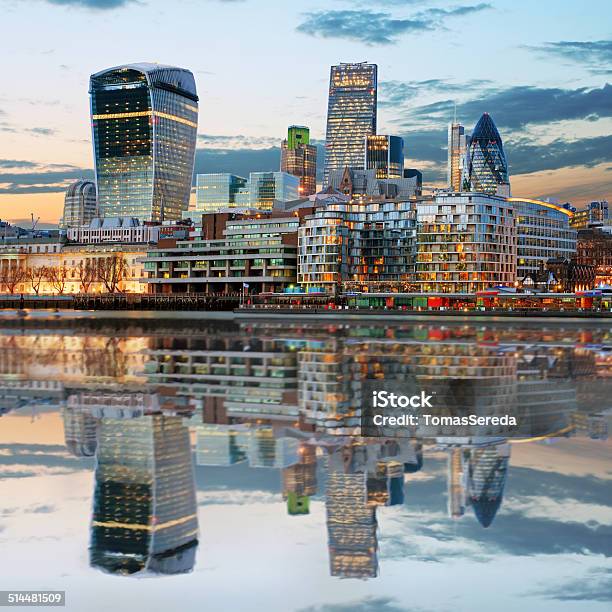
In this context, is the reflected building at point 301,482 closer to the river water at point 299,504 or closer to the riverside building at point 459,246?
the river water at point 299,504

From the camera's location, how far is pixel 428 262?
652ft

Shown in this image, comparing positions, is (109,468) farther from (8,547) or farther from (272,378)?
(272,378)

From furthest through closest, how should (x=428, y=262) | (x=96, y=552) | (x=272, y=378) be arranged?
1. (x=428, y=262)
2. (x=272, y=378)
3. (x=96, y=552)

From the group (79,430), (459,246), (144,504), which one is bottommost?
(79,430)

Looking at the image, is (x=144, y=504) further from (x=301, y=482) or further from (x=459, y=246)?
(x=459, y=246)

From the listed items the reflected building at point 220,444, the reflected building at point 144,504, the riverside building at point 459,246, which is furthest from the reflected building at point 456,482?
the riverside building at point 459,246

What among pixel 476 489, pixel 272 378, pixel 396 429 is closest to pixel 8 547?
pixel 476 489

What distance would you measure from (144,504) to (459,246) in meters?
189

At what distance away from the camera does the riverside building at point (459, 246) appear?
19600 centimetres

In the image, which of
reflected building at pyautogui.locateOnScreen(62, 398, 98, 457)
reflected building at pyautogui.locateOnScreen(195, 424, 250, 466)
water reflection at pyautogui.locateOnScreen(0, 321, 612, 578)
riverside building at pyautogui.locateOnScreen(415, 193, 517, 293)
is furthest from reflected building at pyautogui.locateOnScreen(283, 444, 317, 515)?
riverside building at pyautogui.locateOnScreen(415, 193, 517, 293)

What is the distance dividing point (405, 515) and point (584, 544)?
2.81 m

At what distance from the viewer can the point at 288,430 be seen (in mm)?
20469

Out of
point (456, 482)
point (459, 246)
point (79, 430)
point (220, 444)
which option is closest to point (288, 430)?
point (220, 444)

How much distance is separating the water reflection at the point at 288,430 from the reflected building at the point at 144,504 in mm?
32
